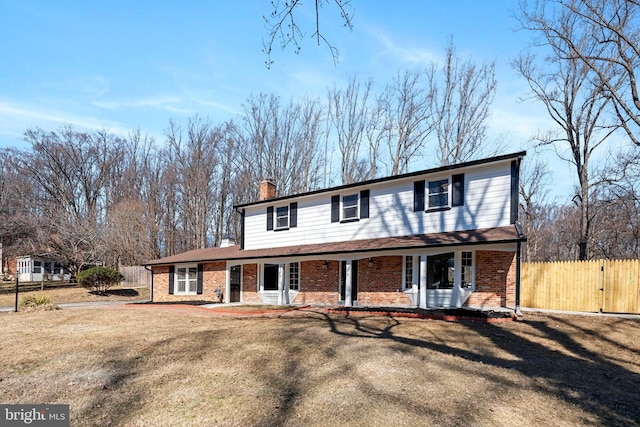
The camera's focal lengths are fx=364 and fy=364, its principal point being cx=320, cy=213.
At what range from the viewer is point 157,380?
5.88 m

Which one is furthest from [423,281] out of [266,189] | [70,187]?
[70,187]

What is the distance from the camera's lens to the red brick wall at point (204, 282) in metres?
18.7

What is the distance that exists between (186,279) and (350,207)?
10411mm

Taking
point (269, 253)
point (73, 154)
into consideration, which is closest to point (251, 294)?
point (269, 253)

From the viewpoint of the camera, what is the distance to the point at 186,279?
20.1 m

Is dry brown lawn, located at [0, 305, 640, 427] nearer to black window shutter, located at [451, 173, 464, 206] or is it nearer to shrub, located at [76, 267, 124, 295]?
black window shutter, located at [451, 173, 464, 206]

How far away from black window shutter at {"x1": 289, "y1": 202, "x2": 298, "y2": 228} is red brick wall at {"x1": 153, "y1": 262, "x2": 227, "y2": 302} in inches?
167

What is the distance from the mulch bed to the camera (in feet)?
34.4

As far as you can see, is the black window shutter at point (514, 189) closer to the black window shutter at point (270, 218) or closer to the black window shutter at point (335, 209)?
the black window shutter at point (335, 209)

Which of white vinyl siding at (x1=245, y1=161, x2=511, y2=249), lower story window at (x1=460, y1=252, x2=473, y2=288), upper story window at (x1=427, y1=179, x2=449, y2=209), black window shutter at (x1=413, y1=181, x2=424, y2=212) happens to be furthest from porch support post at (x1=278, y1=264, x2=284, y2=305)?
lower story window at (x1=460, y1=252, x2=473, y2=288)

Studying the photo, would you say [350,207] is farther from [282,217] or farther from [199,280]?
[199,280]

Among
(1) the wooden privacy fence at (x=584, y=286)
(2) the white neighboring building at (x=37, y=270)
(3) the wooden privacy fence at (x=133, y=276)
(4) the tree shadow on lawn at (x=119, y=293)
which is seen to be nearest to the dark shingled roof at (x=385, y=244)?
(1) the wooden privacy fence at (x=584, y=286)

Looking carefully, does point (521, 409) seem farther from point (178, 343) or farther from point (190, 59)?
point (190, 59)

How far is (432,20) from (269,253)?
1192 cm
